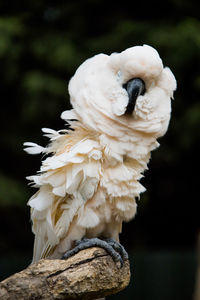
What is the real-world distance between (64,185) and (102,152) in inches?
9.3

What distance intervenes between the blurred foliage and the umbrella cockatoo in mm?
2229

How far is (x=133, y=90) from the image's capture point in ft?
7.64

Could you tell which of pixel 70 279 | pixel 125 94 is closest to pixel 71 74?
pixel 125 94

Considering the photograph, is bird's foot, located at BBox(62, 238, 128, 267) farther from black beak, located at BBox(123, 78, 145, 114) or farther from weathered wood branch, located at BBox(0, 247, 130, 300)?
black beak, located at BBox(123, 78, 145, 114)

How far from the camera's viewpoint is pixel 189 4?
5.23 metres

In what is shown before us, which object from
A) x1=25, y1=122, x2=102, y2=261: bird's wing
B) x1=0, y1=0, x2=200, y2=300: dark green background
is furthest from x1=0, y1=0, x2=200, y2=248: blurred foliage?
x1=25, y1=122, x2=102, y2=261: bird's wing

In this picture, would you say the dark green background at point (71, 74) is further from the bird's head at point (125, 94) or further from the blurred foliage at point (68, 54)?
the bird's head at point (125, 94)

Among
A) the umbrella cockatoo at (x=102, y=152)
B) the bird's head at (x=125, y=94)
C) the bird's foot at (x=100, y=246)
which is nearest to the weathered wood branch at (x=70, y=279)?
the bird's foot at (x=100, y=246)

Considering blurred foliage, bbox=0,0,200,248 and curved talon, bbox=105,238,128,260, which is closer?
curved talon, bbox=105,238,128,260

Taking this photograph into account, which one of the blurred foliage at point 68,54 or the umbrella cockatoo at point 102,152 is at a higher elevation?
the blurred foliage at point 68,54

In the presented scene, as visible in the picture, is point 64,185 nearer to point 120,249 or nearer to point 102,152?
point 102,152

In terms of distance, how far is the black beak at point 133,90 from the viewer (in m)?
2.33

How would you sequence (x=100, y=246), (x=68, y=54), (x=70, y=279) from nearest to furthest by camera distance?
(x=70, y=279)
(x=100, y=246)
(x=68, y=54)

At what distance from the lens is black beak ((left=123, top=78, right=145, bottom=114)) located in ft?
7.64
